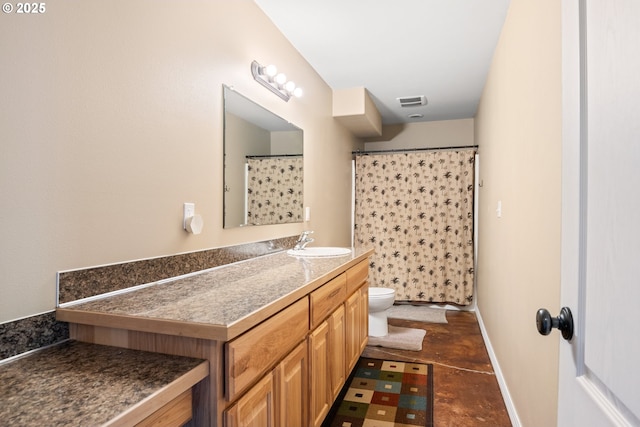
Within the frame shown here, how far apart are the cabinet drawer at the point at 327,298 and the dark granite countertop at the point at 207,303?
0.18ft

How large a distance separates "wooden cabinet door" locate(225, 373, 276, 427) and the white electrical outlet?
738 millimetres

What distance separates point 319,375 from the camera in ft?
5.32

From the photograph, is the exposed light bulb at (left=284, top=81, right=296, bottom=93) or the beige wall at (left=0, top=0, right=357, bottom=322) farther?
Result: the exposed light bulb at (left=284, top=81, right=296, bottom=93)

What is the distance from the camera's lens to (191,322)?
0.90m

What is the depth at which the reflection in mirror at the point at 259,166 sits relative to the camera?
6.22ft

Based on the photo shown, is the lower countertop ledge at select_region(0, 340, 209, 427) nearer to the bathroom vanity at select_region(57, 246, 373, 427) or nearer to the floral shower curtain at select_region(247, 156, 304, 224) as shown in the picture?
the bathroom vanity at select_region(57, 246, 373, 427)

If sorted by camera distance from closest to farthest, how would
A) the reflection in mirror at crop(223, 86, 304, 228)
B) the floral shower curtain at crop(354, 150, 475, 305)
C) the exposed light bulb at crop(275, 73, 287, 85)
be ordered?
the reflection in mirror at crop(223, 86, 304, 228)
the exposed light bulb at crop(275, 73, 287, 85)
the floral shower curtain at crop(354, 150, 475, 305)

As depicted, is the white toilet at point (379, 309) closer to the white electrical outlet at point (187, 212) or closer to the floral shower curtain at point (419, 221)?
the floral shower curtain at point (419, 221)

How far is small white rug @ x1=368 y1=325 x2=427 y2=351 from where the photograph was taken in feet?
9.66

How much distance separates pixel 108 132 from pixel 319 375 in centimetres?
129

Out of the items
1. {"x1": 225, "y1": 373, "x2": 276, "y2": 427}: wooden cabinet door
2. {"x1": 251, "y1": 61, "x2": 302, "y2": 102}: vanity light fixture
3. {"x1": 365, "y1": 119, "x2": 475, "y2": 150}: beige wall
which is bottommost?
{"x1": 225, "y1": 373, "x2": 276, "y2": 427}: wooden cabinet door

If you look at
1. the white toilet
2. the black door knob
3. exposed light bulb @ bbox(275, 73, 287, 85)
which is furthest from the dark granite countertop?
the white toilet

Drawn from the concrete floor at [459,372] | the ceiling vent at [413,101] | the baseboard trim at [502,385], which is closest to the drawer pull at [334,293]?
the concrete floor at [459,372]

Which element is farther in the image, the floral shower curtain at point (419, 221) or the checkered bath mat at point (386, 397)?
the floral shower curtain at point (419, 221)
